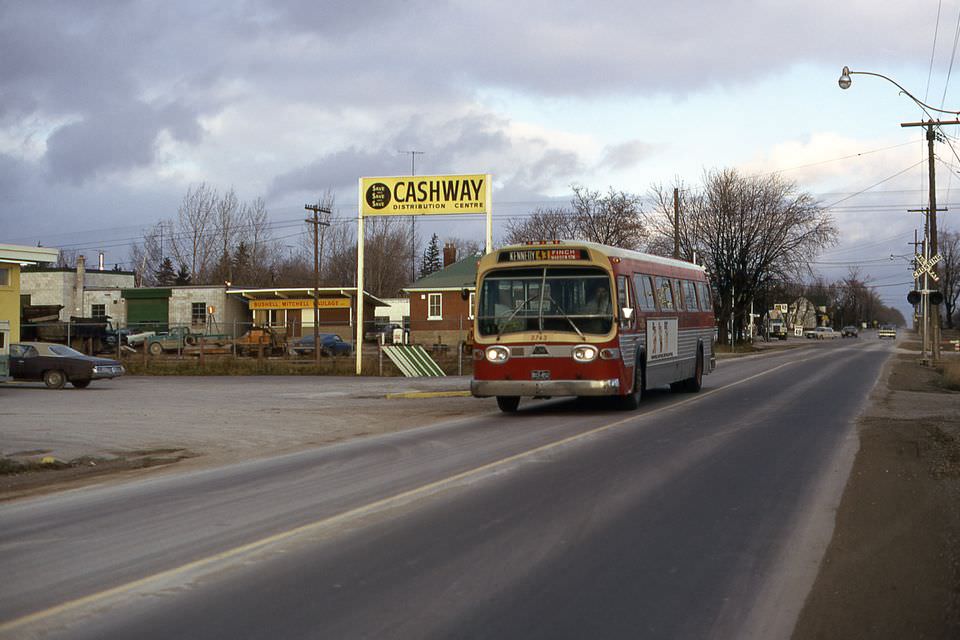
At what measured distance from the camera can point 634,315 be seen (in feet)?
60.7

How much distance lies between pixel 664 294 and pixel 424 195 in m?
15.1

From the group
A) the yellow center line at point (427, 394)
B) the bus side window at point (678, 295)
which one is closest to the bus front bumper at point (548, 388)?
the bus side window at point (678, 295)

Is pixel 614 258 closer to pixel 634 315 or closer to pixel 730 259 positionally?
pixel 634 315

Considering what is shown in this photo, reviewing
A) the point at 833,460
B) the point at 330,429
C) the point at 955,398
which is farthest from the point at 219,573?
the point at 955,398

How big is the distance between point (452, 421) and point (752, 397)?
777 cm

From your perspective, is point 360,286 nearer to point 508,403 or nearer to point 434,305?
point 508,403

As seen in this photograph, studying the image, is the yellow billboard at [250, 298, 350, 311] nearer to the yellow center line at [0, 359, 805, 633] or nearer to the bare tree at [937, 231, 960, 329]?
the yellow center line at [0, 359, 805, 633]

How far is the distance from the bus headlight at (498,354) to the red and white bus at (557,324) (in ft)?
0.06

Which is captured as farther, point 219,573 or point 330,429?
point 330,429

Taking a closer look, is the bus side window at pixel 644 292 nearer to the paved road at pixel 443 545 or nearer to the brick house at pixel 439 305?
the paved road at pixel 443 545

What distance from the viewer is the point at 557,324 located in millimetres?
17750

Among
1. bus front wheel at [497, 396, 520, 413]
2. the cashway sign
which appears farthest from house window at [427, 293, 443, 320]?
bus front wheel at [497, 396, 520, 413]

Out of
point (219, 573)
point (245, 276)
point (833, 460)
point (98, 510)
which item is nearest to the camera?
point (219, 573)

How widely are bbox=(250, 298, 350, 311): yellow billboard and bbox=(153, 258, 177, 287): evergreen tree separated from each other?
4153 centimetres
